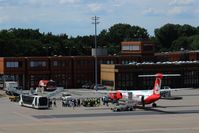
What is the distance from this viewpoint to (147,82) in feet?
469

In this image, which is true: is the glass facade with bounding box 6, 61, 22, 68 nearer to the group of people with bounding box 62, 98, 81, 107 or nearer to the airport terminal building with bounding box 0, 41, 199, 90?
the airport terminal building with bounding box 0, 41, 199, 90

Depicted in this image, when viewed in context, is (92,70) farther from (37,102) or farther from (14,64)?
(37,102)

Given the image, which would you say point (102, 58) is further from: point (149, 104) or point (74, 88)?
point (149, 104)

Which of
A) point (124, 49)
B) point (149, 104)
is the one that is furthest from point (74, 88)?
point (149, 104)

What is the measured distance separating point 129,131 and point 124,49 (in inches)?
4141

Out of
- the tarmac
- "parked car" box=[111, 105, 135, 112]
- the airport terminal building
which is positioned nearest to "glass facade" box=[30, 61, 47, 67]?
the airport terminal building

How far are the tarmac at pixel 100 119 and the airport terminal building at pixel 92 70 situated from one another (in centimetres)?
4230

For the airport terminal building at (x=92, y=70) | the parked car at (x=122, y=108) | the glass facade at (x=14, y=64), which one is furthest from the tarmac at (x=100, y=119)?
the glass facade at (x=14, y=64)

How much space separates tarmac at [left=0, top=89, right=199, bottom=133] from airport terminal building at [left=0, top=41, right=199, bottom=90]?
139ft

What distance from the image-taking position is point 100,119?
7550 centimetres

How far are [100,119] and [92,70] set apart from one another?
7601cm

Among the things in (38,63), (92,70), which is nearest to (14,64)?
(38,63)

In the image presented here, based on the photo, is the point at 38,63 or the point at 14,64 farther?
the point at 38,63

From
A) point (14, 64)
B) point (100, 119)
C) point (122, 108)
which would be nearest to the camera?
point (100, 119)
